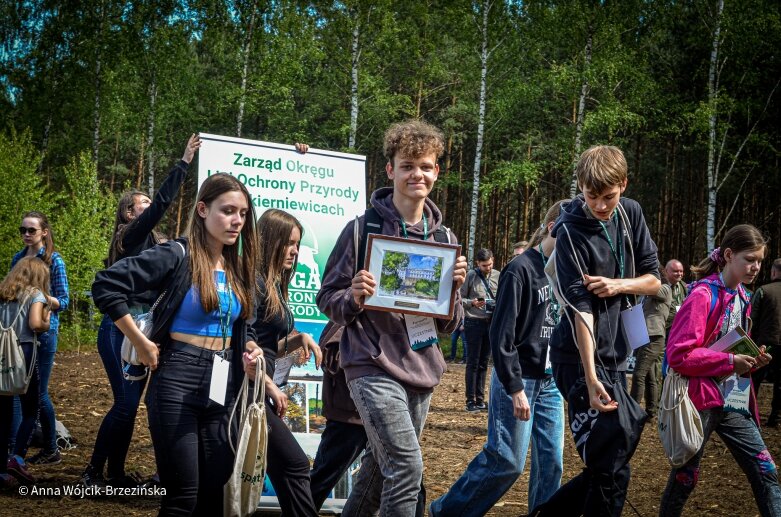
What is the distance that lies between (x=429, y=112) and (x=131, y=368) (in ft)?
107

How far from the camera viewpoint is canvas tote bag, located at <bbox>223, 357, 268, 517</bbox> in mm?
3504

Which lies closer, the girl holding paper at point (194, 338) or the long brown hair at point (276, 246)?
the girl holding paper at point (194, 338)

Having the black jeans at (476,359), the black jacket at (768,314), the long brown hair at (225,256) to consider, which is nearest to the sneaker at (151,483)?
the long brown hair at (225,256)

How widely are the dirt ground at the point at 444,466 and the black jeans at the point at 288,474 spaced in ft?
7.22

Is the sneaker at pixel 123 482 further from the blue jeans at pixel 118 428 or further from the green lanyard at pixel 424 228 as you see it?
the green lanyard at pixel 424 228

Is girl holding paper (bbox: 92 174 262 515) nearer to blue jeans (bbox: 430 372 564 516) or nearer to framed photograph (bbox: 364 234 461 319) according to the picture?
framed photograph (bbox: 364 234 461 319)

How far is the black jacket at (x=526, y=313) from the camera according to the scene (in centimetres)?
447

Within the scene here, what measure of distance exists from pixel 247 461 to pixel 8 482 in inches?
136

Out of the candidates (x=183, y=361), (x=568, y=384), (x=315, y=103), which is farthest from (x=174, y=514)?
(x=315, y=103)

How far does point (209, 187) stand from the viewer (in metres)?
3.75

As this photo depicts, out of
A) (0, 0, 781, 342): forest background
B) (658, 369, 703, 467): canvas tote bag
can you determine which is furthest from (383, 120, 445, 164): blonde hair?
(0, 0, 781, 342): forest background

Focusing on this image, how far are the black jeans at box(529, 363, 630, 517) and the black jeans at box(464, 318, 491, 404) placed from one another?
8.39m

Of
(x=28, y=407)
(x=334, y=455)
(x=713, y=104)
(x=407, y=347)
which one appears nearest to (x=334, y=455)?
(x=334, y=455)

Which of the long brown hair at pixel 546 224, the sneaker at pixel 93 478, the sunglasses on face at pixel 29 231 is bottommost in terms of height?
the sneaker at pixel 93 478
